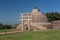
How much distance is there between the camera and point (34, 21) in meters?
38.0

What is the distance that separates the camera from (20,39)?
71.1 feet

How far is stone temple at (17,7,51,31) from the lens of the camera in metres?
34.8

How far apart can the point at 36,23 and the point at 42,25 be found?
124 centimetres

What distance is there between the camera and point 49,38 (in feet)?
74.2

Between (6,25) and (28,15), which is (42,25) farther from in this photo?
(6,25)

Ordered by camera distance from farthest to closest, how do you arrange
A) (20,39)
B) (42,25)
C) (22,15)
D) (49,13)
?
(49,13) < (42,25) < (22,15) < (20,39)

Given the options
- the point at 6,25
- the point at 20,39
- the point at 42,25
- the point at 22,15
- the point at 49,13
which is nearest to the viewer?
the point at 20,39

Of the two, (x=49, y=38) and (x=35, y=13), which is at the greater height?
(x=35, y=13)

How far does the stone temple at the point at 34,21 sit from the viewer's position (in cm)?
3476

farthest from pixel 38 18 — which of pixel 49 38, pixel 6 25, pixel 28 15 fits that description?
pixel 49 38

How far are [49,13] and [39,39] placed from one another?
126 feet

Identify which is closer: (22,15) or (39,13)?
(22,15)

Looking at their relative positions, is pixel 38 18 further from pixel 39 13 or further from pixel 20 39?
pixel 20 39

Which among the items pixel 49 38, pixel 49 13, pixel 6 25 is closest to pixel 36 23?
pixel 6 25
